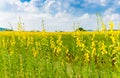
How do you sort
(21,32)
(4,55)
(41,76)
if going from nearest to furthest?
(41,76) → (4,55) → (21,32)

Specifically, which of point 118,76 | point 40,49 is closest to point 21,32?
point 40,49

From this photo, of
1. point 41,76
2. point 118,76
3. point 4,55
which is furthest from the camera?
point 4,55

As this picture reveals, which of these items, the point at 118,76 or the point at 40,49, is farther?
the point at 40,49

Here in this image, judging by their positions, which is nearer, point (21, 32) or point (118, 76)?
point (118, 76)

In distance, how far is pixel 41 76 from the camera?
8.46 m

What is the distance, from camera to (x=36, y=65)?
857cm

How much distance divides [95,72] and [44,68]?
1.39 meters

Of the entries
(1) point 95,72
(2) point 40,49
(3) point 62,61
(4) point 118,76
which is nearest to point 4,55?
(2) point 40,49

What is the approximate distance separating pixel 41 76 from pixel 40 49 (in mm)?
887

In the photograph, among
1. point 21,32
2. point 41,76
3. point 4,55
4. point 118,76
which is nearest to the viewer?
point 118,76

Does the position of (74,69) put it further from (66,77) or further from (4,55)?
(4,55)

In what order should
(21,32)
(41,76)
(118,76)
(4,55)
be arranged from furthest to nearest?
(21,32), (4,55), (41,76), (118,76)

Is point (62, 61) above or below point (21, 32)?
below

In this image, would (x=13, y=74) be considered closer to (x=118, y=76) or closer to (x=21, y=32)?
(x=21, y=32)
